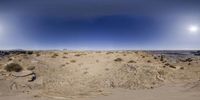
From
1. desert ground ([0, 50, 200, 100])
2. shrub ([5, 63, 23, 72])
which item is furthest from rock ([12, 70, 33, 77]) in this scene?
shrub ([5, 63, 23, 72])

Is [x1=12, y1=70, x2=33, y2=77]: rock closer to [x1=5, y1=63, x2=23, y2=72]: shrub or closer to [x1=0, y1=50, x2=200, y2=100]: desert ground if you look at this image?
[x1=0, y1=50, x2=200, y2=100]: desert ground

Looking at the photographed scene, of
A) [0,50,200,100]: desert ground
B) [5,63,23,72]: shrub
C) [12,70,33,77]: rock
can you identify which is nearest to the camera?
[0,50,200,100]: desert ground

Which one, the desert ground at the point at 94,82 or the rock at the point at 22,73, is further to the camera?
the rock at the point at 22,73

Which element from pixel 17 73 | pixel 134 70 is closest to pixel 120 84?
pixel 134 70

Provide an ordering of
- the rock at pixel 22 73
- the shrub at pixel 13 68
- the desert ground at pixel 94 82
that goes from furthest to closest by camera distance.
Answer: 1. the shrub at pixel 13 68
2. the rock at pixel 22 73
3. the desert ground at pixel 94 82

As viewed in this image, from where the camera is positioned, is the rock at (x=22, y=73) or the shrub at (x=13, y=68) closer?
the rock at (x=22, y=73)

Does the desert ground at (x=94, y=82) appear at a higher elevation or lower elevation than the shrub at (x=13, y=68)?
lower

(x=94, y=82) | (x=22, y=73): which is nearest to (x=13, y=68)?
(x=22, y=73)

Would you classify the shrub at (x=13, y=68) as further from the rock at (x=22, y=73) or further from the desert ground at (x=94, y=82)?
the rock at (x=22, y=73)

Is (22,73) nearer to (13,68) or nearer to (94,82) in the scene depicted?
(13,68)

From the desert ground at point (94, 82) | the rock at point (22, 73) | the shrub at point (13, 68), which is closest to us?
the desert ground at point (94, 82)

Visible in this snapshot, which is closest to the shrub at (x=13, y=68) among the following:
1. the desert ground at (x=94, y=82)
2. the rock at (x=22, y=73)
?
the desert ground at (x=94, y=82)

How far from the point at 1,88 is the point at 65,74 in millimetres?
6798

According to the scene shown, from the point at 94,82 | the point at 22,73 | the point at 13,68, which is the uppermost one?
the point at 13,68
